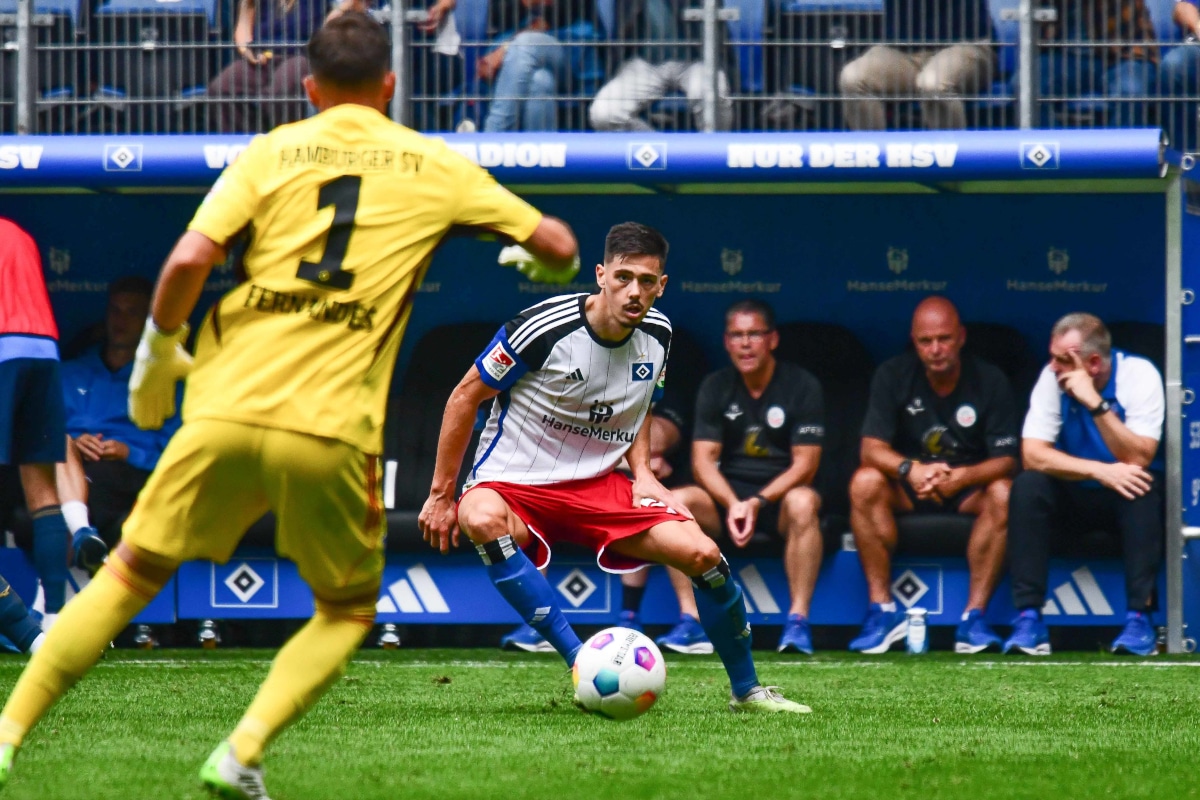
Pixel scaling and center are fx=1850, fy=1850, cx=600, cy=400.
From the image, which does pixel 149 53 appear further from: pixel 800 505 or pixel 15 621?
pixel 800 505

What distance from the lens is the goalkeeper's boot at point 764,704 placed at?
19.9 ft

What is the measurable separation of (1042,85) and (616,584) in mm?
3421

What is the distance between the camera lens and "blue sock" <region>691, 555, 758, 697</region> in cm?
603

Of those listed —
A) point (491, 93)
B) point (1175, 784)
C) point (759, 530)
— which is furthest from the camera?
point (491, 93)

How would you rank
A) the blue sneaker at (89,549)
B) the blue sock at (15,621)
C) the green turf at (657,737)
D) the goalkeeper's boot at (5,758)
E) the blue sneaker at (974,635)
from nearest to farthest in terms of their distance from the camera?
1. the goalkeeper's boot at (5,758)
2. the green turf at (657,737)
3. the blue sock at (15,621)
4. the blue sneaker at (89,549)
5. the blue sneaker at (974,635)

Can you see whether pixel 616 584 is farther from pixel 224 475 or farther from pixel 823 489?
pixel 224 475

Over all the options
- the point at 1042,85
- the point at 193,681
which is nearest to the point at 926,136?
the point at 1042,85

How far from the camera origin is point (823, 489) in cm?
971

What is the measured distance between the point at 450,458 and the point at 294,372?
2.38 metres

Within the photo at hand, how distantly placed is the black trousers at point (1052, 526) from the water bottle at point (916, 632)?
1.63ft

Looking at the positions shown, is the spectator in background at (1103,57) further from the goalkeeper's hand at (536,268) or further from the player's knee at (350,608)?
the player's knee at (350,608)

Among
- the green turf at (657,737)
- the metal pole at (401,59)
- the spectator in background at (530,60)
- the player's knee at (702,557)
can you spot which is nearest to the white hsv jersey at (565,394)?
the player's knee at (702,557)

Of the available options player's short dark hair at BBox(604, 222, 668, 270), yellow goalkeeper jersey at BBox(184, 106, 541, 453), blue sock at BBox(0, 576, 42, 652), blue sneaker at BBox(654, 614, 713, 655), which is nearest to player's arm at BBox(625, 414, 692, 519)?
player's short dark hair at BBox(604, 222, 668, 270)

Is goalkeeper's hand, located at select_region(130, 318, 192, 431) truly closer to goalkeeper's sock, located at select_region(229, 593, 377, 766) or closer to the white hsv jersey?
goalkeeper's sock, located at select_region(229, 593, 377, 766)
